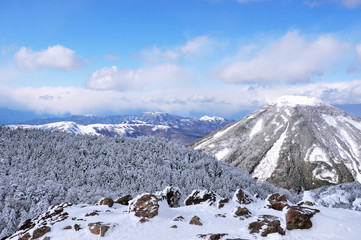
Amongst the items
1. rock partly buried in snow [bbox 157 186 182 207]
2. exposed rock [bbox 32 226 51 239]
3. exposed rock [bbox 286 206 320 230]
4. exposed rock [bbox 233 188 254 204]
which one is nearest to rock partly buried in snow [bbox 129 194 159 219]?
rock partly buried in snow [bbox 157 186 182 207]

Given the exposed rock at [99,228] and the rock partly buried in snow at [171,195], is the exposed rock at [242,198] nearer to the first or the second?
the rock partly buried in snow at [171,195]

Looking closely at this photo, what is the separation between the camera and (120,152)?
102062mm

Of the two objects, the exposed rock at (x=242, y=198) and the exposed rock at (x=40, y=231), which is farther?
the exposed rock at (x=242, y=198)

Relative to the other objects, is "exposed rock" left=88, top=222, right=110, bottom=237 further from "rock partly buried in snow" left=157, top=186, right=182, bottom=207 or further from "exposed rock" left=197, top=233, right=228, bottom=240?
"rock partly buried in snow" left=157, top=186, right=182, bottom=207

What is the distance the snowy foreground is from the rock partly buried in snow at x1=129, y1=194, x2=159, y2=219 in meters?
0.29

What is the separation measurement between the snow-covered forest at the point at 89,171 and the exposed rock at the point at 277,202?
46478 mm

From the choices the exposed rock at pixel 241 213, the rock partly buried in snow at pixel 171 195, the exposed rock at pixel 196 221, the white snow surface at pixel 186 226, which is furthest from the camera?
the rock partly buried in snow at pixel 171 195

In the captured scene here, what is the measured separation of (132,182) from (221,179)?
37780 mm

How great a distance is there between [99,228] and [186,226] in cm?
988

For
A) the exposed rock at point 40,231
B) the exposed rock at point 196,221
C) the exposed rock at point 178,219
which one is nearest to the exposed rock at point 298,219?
A: the exposed rock at point 196,221

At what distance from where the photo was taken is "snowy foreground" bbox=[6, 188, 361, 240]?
68.2ft

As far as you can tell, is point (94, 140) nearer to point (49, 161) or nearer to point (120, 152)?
point (120, 152)

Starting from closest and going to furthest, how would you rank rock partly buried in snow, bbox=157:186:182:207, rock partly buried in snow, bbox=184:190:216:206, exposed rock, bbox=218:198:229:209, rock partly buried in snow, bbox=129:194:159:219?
rock partly buried in snow, bbox=129:194:159:219, exposed rock, bbox=218:198:229:209, rock partly buried in snow, bbox=184:190:216:206, rock partly buried in snow, bbox=157:186:182:207

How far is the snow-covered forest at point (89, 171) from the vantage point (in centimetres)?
6175
